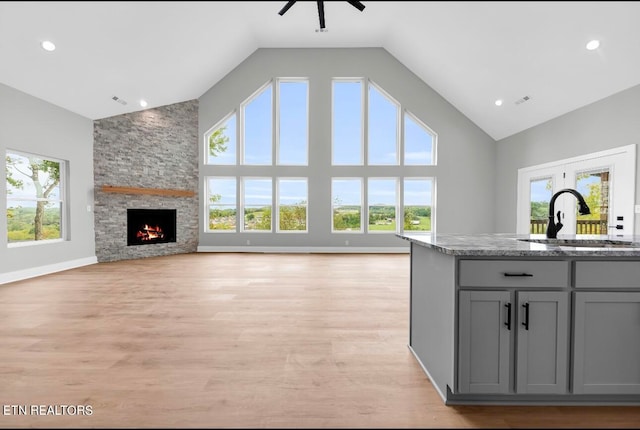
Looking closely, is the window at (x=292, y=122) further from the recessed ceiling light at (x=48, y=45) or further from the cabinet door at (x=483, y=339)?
the cabinet door at (x=483, y=339)

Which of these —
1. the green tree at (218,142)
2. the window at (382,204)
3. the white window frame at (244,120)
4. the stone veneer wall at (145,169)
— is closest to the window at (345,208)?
the window at (382,204)

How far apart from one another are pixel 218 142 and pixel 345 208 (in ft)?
12.9

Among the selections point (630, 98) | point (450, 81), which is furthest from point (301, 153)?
point (630, 98)

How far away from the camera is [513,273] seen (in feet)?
5.62

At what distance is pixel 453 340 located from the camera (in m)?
1.71

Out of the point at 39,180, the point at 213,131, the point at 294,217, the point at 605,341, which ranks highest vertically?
the point at 213,131

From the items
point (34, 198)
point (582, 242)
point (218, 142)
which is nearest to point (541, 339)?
point (582, 242)

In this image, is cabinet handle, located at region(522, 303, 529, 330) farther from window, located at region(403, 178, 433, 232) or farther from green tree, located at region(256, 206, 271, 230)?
green tree, located at region(256, 206, 271, 230)

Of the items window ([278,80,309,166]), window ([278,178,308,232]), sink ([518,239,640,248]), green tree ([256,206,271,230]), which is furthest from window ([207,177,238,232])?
sink ([518,239,640,248])

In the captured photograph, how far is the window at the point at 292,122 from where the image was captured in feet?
28.0

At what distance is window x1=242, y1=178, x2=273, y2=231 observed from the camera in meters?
8.61

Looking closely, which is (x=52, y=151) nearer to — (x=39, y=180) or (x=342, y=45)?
(x=39, y=180)

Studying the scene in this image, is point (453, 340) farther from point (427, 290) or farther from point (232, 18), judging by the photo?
point (232, 18)

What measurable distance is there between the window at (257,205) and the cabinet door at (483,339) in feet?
23.7
